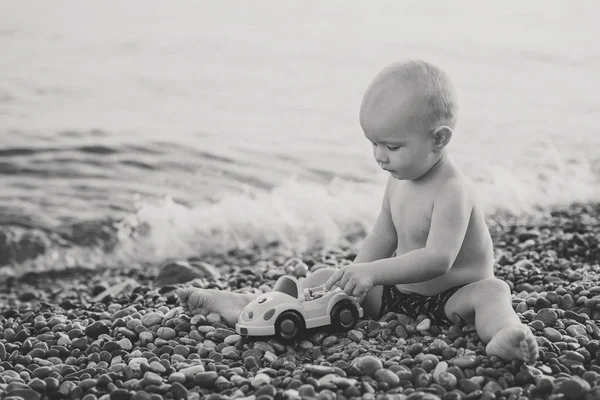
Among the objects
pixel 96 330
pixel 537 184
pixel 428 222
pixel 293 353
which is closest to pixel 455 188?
pixel 428 222

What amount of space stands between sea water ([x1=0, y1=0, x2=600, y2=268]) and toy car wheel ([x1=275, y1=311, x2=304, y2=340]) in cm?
424

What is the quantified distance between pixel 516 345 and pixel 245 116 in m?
11.1

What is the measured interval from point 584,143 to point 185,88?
751cm

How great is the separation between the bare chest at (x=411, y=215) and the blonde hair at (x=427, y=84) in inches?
16.7

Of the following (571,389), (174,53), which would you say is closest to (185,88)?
(174,53)

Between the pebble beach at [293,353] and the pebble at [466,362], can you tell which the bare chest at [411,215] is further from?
the pebble at [466,362]

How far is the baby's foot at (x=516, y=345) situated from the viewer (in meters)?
3.05

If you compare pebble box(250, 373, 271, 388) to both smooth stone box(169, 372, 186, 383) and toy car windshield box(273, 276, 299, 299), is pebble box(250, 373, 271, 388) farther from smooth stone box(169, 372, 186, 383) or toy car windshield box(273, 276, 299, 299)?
toy car windshield box(273, 276, 299, 299)

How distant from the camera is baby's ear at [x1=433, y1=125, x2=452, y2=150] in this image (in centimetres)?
350

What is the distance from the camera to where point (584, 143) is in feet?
39.7

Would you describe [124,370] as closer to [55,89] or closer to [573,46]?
[55,89]

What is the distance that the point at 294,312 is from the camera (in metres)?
3.59

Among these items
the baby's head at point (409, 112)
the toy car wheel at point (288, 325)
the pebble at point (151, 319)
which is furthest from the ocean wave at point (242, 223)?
the baby's head at point (409, 112)

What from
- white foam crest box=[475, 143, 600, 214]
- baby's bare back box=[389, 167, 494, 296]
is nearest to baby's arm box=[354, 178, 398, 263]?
baby's bare back box=[389, 167, 494, 296]
